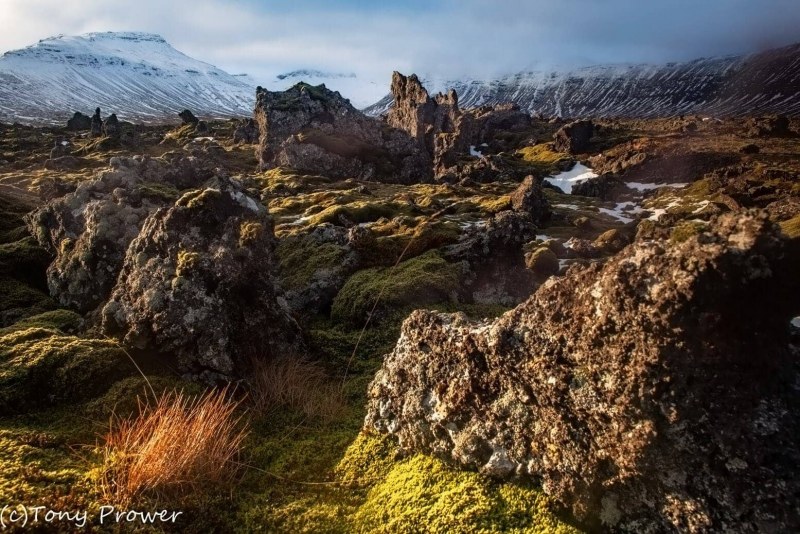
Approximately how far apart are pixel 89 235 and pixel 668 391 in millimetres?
12823

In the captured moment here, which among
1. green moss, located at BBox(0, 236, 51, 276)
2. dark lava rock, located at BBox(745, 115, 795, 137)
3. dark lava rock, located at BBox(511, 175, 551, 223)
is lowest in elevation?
green moss, located at BBox(0, 236, 51, 276)

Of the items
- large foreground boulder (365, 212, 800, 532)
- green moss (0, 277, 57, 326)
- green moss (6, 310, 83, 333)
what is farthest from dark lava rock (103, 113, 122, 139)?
large foreground boulder (365, 212, 800, 532)

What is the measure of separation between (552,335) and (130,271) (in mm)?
8054

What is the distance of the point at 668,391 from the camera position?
4.06 m

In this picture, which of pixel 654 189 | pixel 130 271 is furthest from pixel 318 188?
pixel 654 189

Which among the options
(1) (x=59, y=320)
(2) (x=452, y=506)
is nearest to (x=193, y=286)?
(1) (x=59, y=320)

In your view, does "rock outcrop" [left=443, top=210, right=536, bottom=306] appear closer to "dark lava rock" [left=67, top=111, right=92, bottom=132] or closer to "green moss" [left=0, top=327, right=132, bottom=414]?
"green moss" [left=0, top=327, right=132, bottom=414]

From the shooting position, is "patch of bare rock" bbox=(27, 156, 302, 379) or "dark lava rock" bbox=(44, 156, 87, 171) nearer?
"patch of bare rock" bbox=(27, 156, 302, 379)

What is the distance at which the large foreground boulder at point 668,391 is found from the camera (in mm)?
3857

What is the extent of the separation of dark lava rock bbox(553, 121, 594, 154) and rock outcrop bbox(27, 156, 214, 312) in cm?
10682

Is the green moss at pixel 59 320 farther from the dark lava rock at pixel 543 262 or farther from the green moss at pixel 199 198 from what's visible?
the dark lava rock at pixel 543 262

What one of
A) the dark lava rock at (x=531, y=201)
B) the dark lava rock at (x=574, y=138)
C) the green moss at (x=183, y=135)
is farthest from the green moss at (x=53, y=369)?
the dark lava rock at (x=574, y=138)

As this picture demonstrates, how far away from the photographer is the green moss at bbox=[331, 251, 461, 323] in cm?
1176

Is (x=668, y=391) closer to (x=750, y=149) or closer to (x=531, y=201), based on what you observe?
(x=531, y=201)
